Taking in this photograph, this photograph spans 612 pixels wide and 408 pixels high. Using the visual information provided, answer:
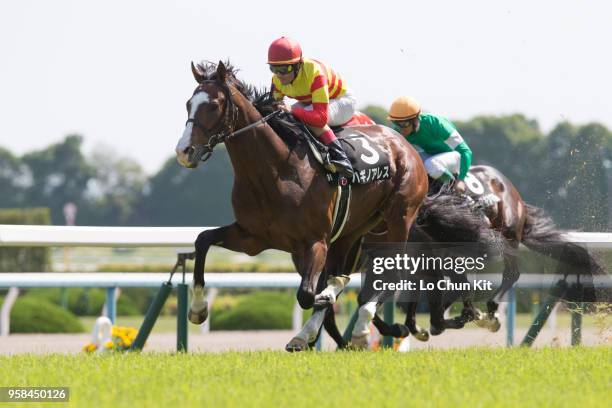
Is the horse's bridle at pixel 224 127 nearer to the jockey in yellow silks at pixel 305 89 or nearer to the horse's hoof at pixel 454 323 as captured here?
the jockey in yellow silks at pixel 305 89

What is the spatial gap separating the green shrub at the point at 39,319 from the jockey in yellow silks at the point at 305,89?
675 centimetres

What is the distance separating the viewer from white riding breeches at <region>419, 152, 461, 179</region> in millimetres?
7465

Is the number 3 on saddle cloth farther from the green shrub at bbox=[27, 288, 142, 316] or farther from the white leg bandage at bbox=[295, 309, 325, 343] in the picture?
the green shrub at bbox=[27, 288, 142, 316]

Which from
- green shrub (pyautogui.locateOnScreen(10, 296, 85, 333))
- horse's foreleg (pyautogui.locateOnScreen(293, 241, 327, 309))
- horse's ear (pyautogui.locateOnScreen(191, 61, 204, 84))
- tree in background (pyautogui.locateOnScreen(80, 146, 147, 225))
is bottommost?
tree in background (pyautogui.locateOnScreen(80, 146, 147, 225))

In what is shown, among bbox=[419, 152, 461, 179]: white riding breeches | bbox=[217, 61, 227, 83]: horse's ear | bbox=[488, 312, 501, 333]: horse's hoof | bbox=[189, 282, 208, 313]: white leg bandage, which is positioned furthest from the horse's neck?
bbox=[488, 312, 501, 333]: horse's hoof

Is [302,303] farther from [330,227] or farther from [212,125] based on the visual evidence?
[212,125]

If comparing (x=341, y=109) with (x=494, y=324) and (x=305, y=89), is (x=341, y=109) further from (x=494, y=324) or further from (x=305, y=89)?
(x=494, y=324)

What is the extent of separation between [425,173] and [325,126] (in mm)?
1165

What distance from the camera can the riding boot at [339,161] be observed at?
20.0 ft

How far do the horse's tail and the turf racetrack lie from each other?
247cm

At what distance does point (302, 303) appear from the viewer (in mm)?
5836

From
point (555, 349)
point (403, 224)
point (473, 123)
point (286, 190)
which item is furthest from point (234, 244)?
point (473, 123)

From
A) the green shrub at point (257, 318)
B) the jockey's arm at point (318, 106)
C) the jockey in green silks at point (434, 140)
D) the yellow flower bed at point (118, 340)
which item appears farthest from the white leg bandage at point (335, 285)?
the green shrub at point (257, 318)

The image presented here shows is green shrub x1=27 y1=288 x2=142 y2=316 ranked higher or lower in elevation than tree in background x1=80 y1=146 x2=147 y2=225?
higher
